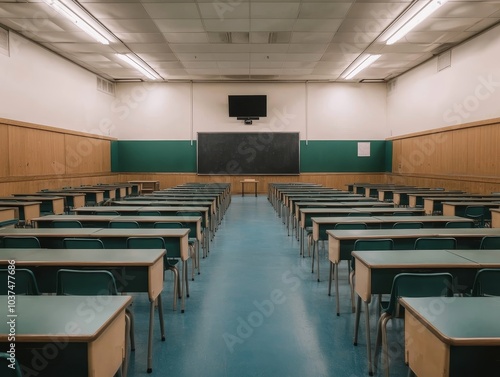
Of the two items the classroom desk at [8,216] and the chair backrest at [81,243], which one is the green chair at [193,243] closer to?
the chair backrest at [81,243]

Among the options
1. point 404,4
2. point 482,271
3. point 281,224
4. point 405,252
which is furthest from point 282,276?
point 404,4

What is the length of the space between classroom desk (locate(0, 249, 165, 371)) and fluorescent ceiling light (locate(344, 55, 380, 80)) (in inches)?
449

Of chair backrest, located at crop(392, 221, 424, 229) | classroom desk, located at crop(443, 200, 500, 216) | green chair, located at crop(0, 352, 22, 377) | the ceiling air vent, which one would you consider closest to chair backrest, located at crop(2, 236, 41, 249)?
green chair, located at crop(0, 352, 22, 377)

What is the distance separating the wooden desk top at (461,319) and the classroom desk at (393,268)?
670 millimetres

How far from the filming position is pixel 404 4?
26.7 ft

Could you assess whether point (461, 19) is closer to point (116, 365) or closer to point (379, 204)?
point (379, 204)

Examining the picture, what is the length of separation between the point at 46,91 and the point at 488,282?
466 inches

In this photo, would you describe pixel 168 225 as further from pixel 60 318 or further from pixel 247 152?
pixel 247 152

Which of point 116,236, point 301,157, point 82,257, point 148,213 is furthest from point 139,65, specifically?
point 82,257

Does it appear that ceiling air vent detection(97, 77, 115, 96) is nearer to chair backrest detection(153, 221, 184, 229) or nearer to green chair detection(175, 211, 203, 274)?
green chair detection(175, 211, 203, 274)

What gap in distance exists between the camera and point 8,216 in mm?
5715

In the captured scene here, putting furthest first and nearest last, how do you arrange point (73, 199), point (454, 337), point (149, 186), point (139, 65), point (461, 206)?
point (149, 186), point (139, 65), point (73, 199), point (461, 206), point (454, 337)

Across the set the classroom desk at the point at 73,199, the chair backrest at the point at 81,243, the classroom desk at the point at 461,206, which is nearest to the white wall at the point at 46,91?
the classroom desk at the point at 73,199

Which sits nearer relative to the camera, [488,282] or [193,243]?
[488,282]
